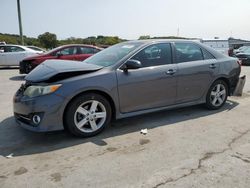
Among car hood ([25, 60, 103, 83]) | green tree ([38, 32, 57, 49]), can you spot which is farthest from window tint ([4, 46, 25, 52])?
green tree ([38, 32, 57, 49])

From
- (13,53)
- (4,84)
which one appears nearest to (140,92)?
(4,84)

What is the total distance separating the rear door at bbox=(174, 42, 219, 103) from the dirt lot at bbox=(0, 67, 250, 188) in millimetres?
488

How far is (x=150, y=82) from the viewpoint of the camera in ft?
14.8

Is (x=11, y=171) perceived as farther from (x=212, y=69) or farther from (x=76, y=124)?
(x=212, y=69)

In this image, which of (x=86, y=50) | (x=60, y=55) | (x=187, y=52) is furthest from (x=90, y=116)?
(x=86, y=50)

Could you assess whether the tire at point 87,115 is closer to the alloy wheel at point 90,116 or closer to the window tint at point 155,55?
the alloy wheel at point 90,116

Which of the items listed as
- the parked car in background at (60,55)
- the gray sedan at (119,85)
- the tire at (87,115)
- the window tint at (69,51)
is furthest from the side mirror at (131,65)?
the window tint at (69,51)

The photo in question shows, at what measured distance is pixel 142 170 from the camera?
3.07m

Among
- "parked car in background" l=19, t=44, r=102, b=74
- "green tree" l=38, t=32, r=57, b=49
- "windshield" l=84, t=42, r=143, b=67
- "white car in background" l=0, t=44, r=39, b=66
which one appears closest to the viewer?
"windshield" l=84, t=42, r=143, b=67

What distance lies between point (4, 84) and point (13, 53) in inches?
219

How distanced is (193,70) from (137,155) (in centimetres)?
231

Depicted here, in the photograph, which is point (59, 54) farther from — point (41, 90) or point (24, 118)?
point (41, 90)

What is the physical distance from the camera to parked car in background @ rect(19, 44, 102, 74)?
1032 cm

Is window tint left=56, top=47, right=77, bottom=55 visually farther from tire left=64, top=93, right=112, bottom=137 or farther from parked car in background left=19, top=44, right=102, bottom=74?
tire left=64, top=93, right=112, bottom=137
